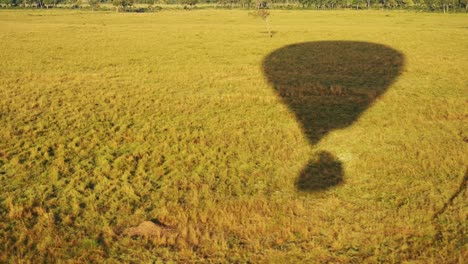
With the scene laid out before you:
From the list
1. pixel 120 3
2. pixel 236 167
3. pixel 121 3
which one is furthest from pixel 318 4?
pixel 236 167

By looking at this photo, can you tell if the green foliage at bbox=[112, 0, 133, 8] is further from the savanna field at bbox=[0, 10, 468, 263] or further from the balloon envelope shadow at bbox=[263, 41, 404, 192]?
the savanna field at bbox=[0, 10, 468, 263]

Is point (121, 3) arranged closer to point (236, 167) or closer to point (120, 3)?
point (120, 3)

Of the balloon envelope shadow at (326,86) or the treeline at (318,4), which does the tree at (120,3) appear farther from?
the balloon envelope shadow at (326,86)

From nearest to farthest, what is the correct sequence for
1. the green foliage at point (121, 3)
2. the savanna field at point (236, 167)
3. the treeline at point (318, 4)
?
1. the savanna field at point (236, 167)
2. the treeline at point (318, 4)
3. the green foliage at point (121, 3)

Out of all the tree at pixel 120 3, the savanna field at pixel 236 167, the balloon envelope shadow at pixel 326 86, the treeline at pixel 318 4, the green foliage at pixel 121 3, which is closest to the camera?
the savanna field at pixel 236 167

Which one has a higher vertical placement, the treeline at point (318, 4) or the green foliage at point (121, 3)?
the green foliage at point (121, 3)

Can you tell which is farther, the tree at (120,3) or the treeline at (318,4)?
the tree at (120,3)

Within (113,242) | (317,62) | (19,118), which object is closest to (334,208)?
(113,242)

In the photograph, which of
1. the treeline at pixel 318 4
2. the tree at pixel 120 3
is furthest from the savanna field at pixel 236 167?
the tree at pixel 120 3
